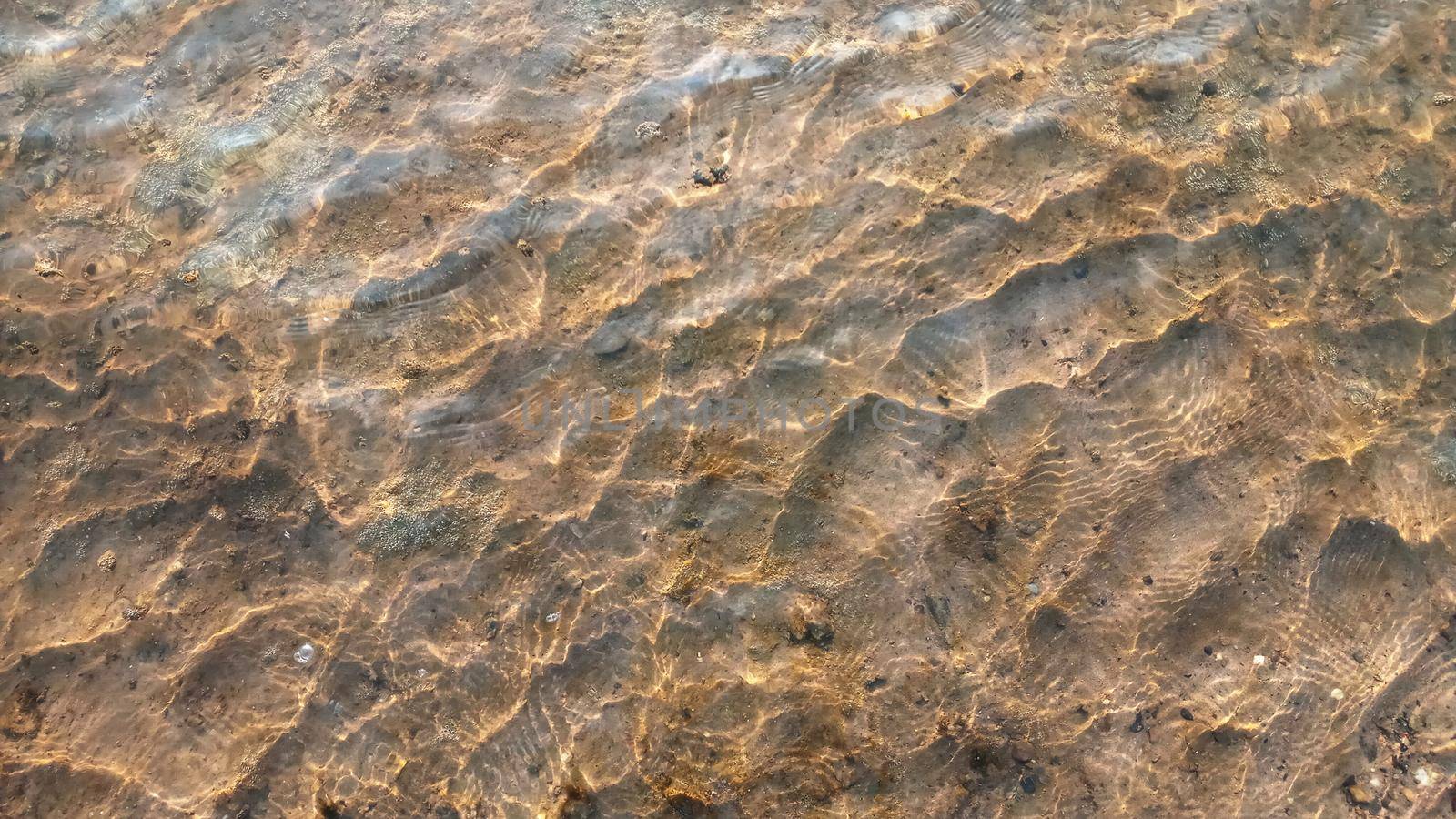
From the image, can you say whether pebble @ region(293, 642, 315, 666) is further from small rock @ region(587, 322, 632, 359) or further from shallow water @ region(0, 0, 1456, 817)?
small rock @ region(587, 322, 632, 359)

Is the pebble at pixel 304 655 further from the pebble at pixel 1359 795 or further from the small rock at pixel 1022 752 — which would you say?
the pebble at pixel 1359 795

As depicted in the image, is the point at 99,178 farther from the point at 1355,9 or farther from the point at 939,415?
the point at 1355,9

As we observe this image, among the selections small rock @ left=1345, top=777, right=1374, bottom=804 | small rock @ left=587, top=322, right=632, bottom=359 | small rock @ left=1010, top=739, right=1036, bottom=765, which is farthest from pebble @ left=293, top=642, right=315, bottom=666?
small rock @ left=1345, top=777, right=1374, bottom=804

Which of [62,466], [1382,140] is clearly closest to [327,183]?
[62,466]

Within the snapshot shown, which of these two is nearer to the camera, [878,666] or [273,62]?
[878,666]

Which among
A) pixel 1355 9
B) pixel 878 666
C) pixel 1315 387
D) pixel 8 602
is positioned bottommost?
pixel 878 666

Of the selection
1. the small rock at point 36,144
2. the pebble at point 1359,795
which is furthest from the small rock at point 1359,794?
the small rock at point 36,144
